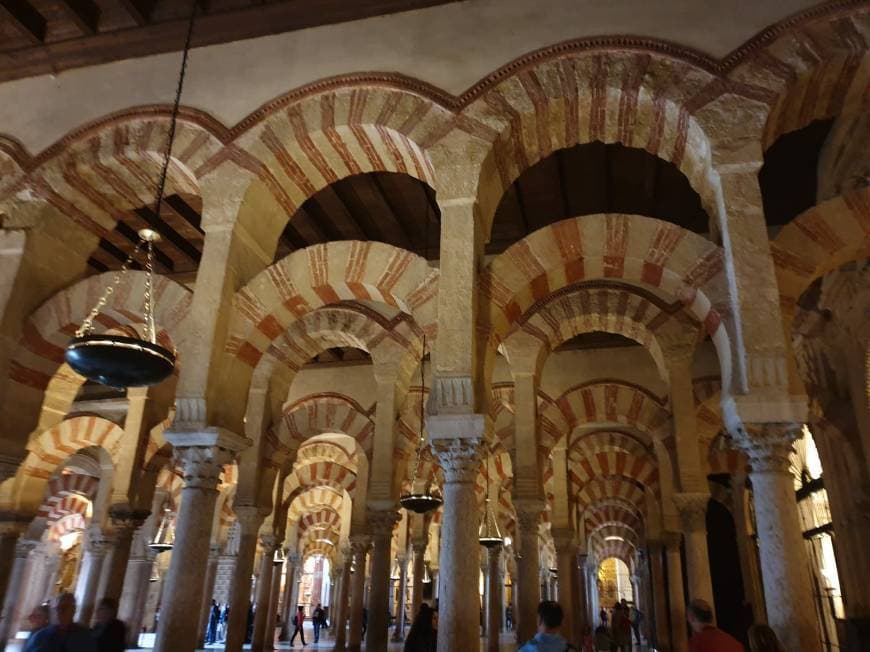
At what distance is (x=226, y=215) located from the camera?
4.69 m

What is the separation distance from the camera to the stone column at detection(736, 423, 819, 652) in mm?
3066

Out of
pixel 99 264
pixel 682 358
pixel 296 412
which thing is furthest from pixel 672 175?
pixel 99 264

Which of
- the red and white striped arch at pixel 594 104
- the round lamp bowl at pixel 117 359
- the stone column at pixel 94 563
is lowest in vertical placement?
the stone column at pixel 94 563

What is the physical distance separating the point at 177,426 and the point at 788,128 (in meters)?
4.37

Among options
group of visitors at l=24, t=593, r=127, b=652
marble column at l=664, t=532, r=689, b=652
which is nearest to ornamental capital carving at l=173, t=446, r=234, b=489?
group of visitors at l=24, t=593, r=127, b=652

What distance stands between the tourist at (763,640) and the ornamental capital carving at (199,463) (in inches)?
121

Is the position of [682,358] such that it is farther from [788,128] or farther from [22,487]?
[22,487]

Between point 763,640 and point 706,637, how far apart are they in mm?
244

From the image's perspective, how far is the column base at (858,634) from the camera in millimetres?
5660

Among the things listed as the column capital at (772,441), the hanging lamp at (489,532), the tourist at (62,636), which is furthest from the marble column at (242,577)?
the column capital at (772,441)

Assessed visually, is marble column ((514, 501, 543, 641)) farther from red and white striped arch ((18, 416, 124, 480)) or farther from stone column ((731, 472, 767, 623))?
red and white striped arch ((18, 416, 124, 480))

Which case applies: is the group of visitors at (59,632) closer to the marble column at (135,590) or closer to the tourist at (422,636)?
the tourist at (422,636)

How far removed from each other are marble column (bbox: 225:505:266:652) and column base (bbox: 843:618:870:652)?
5.39m

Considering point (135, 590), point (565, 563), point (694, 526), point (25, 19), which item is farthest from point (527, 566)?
point (135, 590)
